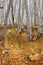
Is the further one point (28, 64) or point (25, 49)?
point (25, 49)

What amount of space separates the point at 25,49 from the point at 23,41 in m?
1.04

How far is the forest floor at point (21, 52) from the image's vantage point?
6422 mm

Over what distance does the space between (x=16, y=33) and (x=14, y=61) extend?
334 cm

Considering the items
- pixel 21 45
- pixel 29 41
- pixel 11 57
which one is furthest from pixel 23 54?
pixel 29 41

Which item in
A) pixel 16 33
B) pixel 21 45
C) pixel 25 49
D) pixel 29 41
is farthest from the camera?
pixel 16 33

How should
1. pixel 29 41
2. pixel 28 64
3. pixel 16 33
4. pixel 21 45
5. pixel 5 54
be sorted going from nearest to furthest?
1. pixel 28 64
2. pixel 5 54
3. pixel 21 45
4. pixel 29 41
5. pixel 16 33

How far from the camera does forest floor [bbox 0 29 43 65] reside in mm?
6422

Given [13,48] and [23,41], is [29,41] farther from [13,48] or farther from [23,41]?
[13,48]

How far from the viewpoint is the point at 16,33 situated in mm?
9695

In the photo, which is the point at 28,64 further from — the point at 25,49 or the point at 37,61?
the point at 25,49

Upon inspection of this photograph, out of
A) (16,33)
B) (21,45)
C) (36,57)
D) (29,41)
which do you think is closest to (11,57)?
(36,57)

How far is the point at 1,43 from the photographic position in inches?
317

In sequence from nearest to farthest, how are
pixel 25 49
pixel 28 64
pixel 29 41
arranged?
pixel 28 64 → pixel 25 49 → pixel 29 41

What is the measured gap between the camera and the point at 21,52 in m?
6.95
